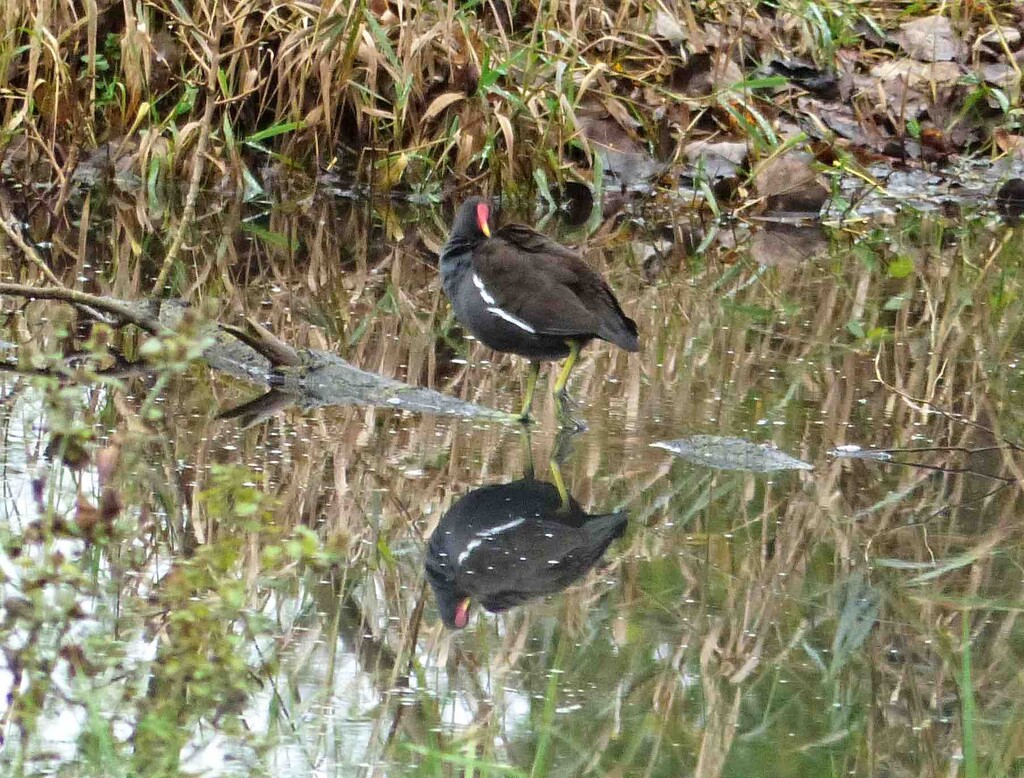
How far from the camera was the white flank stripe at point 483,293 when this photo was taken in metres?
4.82

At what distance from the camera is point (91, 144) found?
29.4 feet

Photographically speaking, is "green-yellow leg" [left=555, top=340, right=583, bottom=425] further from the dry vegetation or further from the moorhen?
the dry vegetation

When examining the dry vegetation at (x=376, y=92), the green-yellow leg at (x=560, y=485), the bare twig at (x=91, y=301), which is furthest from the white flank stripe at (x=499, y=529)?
the dry vegetation at (x=376, y=92)

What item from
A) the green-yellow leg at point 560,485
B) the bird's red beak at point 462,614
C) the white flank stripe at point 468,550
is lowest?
the bird's red beak at point 462,614

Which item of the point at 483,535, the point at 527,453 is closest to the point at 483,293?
the point at 527,453

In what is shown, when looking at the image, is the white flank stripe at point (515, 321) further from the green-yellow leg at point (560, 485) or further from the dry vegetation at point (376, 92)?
the dry vegetation at point (376, 92)

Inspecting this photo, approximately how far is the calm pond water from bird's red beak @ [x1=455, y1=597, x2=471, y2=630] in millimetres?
22

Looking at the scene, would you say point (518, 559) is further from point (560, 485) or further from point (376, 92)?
point (376, 92)

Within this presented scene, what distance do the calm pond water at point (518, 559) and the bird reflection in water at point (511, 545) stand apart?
0.8 inches

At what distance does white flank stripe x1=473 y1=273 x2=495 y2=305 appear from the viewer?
482 cm

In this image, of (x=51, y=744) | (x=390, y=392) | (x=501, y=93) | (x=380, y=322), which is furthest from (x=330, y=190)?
(x=51, y=744)

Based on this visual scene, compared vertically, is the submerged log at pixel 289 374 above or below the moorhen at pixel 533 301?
below

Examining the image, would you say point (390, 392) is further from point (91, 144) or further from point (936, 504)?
point (91, 144)

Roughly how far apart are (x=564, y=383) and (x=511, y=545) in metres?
1.23
